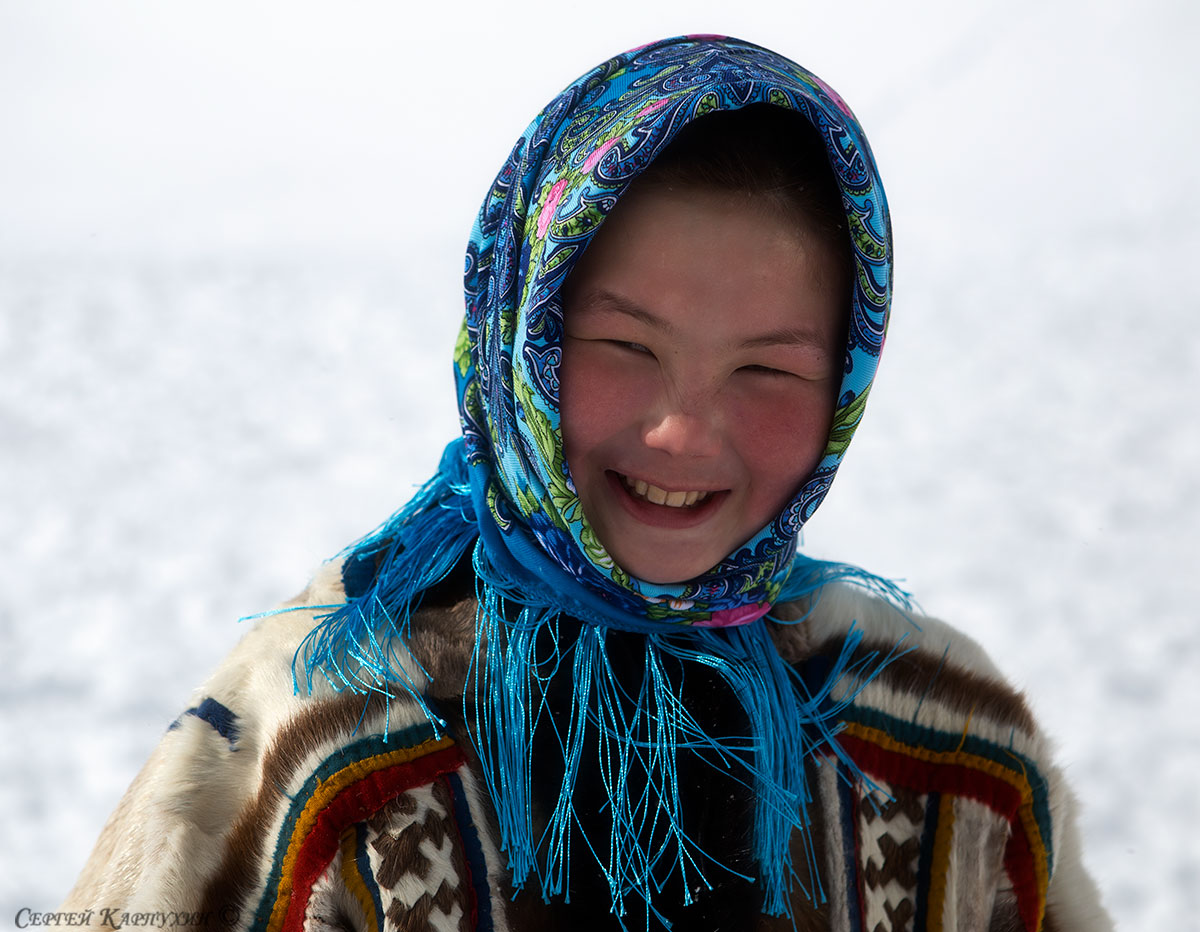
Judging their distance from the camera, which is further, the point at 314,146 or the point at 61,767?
the point at 314,146

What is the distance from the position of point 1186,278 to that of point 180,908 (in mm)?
4383

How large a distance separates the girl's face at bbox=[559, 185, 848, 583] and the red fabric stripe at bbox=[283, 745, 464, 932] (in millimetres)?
310

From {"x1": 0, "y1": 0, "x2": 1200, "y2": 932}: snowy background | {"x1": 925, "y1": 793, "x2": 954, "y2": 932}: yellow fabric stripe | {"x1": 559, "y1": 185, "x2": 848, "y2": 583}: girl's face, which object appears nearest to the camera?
{"x1": 559, "y1": 185, "x2": 848, "y2": 583}: girl's face

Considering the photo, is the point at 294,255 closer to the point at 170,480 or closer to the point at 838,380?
the point at 170,480

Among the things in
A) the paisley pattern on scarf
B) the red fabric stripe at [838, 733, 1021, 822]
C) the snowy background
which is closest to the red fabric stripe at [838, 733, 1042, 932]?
the red fabric stripe at [838, 733, 1021, 822]

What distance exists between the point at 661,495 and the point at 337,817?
1.47 ft

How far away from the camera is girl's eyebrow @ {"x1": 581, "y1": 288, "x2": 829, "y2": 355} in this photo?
984 millimetres

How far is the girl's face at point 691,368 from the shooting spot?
0.98m

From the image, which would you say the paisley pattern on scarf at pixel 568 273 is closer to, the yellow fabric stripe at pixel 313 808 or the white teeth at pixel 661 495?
the white teeth at pixel 661 495

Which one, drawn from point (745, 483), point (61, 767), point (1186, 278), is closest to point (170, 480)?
point (61, 767)

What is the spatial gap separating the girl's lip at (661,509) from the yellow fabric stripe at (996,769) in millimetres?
309

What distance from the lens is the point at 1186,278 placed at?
419 cm

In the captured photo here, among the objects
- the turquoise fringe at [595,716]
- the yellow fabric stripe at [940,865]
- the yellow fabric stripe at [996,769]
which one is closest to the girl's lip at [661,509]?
the turquoise fringe at [595,716]

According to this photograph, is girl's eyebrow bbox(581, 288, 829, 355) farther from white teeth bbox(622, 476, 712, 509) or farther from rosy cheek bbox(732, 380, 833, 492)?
white teeth bbox(622, 476, 712, 509)
